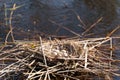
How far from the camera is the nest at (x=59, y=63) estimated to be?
4.20 metres

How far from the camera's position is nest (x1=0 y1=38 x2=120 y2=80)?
4203 mm

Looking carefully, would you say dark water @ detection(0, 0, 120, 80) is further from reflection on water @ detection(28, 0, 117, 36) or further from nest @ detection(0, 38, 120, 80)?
nest @ detection(0, 38, 120, 80)

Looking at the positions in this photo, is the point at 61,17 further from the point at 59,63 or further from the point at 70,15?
the point at 59,63

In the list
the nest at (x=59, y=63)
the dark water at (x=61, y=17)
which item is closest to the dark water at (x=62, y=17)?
the dark water at (x=61, y=17)

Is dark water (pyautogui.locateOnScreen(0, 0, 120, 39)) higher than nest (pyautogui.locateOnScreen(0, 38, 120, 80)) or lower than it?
higher

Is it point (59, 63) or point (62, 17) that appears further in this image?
point (62, 17)

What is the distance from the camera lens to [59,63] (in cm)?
421

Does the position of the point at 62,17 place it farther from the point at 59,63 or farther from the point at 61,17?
the point at 59,63

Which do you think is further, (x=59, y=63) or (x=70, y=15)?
(x=70, y=15)

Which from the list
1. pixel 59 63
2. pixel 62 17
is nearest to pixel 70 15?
pixel 62 17

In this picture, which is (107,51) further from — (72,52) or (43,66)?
(43,66)

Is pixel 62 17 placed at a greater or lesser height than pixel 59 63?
greater

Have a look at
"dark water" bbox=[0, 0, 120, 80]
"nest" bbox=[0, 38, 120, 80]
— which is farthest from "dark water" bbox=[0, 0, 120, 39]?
"nest" bbox=[0, 38, 120, 80]

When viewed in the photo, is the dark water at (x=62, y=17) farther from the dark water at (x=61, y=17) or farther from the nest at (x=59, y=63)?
the nest at (x=59, y=63)
